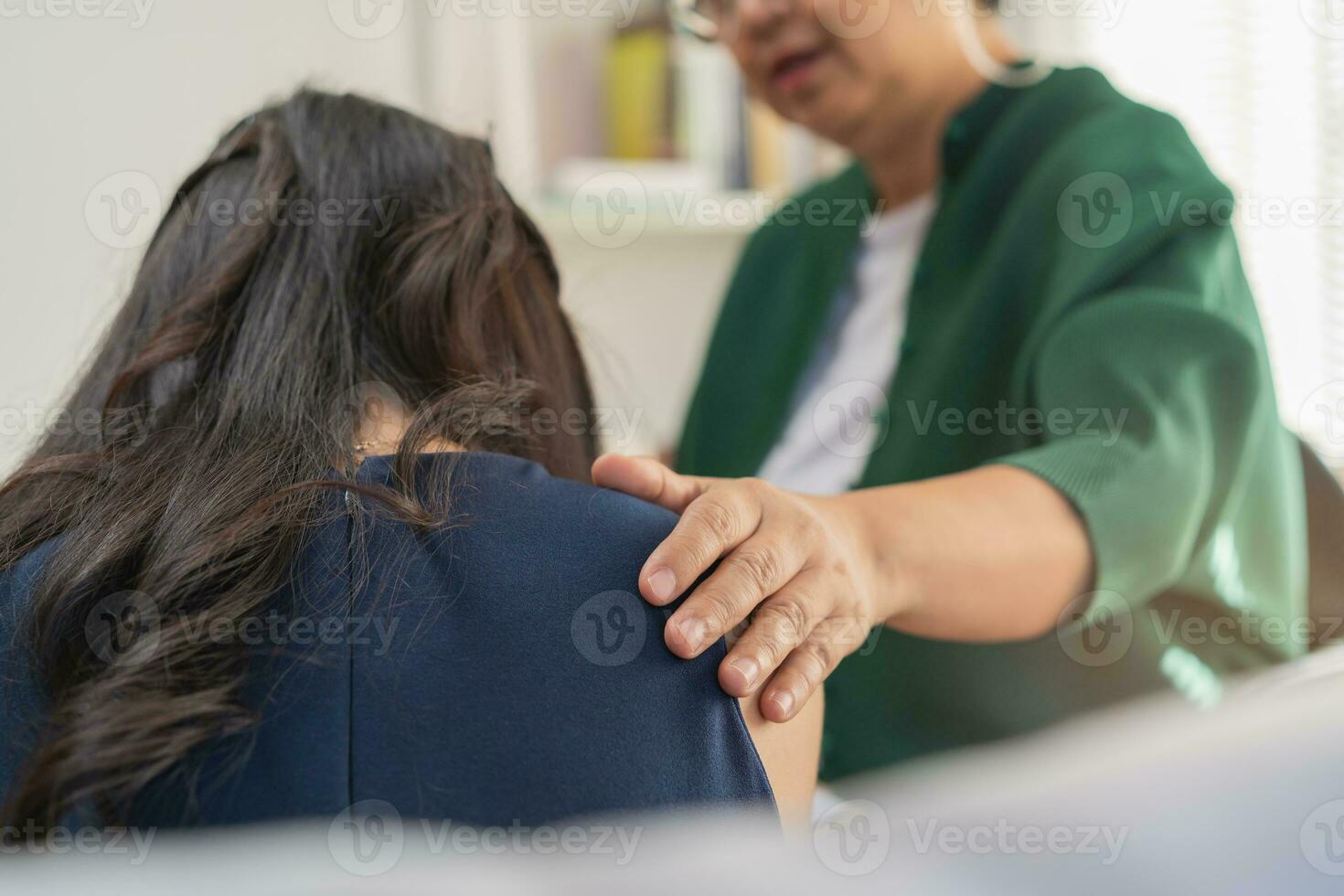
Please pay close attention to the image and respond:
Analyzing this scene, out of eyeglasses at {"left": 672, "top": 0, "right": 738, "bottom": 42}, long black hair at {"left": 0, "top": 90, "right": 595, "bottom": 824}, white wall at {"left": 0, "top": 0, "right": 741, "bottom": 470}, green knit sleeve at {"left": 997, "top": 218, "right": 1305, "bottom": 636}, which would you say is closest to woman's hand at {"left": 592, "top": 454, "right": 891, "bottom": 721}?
long black hair at {"left": 0, "top": 90, "right": 595, "bottom": 824}

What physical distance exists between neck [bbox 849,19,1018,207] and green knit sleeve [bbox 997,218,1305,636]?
1.22ft

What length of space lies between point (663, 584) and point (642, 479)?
10cm

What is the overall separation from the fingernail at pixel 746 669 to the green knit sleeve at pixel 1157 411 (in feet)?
1.21

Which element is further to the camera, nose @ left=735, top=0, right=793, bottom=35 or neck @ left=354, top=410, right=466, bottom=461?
nose @ left=735, top=0, right=793, bottom=35

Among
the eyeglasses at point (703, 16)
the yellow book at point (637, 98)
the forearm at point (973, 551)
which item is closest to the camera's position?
the forearm at point (973, 551)

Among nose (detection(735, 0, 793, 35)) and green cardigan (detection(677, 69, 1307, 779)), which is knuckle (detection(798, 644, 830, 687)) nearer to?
green cardigan (detection(677, 69, 1307, 779))

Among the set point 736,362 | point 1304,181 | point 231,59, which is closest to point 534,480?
point 736,362

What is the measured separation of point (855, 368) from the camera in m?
1.31

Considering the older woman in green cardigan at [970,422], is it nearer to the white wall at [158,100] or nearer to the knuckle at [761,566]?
the knuckle at [761,566]

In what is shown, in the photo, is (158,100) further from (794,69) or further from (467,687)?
(467,687)

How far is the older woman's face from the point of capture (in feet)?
3.98

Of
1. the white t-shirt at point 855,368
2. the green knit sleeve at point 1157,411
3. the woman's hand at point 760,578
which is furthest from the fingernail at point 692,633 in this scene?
the white t-shirt at point 855,368

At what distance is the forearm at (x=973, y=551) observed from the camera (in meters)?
0.72

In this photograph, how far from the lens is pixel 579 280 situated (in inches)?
82.0
